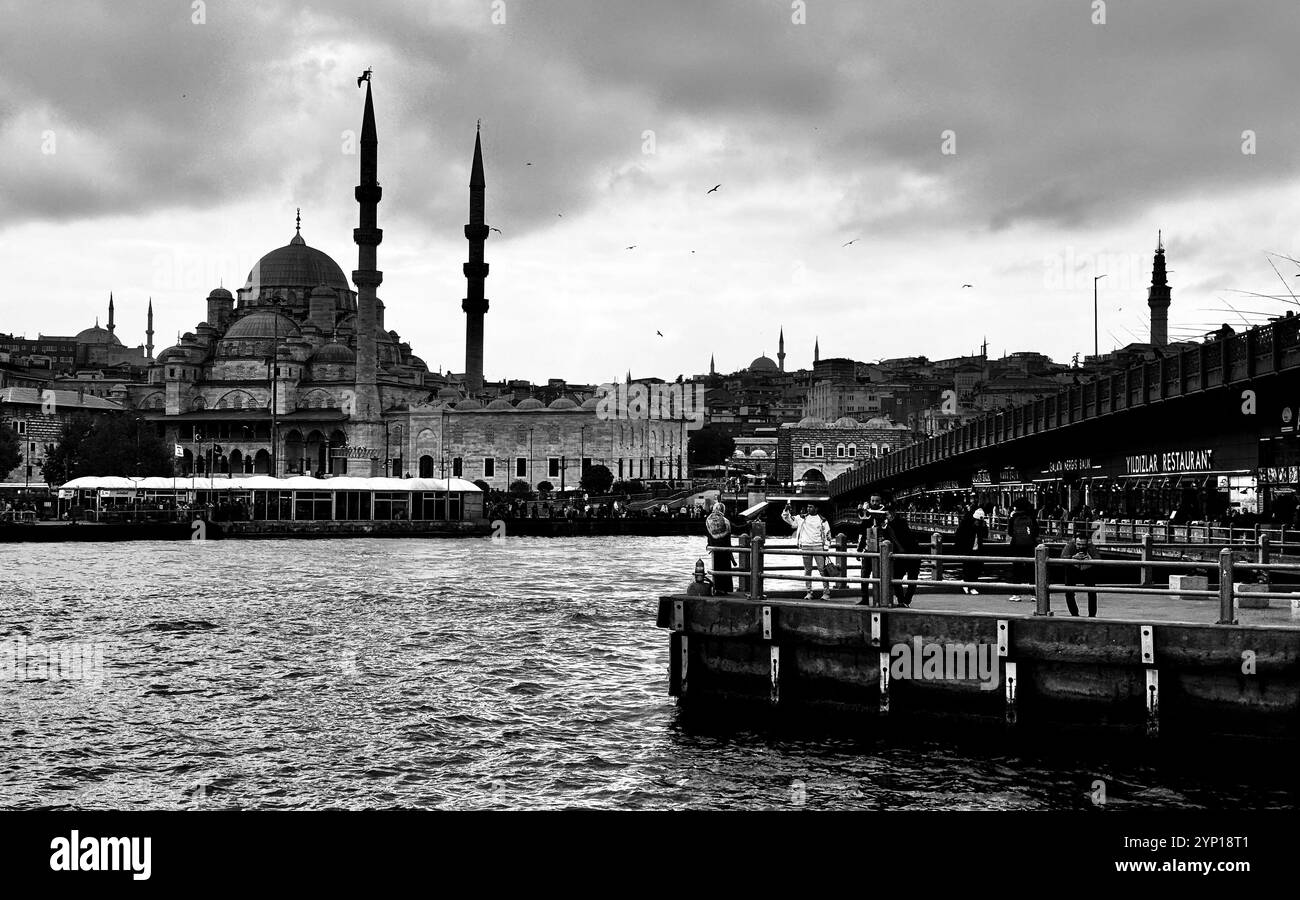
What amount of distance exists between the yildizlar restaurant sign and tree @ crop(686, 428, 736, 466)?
138 meters

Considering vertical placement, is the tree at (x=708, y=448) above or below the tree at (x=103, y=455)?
above

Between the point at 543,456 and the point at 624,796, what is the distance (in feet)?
402

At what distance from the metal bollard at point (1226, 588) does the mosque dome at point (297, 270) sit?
140309mm

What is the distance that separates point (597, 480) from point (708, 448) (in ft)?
180

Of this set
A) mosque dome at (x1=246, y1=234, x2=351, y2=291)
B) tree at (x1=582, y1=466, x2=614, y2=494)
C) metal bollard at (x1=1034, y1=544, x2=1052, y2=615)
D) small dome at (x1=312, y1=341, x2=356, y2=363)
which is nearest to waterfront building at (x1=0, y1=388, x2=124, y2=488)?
small dome at (x1=312, y1=341, x2=356, y2=363)

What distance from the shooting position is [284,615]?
94.2 feet

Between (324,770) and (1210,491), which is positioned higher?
(1210,491)

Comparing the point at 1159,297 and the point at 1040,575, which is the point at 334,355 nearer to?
the point at 1159,297

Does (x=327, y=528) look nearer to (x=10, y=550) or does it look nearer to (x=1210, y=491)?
(x=10, y=550)

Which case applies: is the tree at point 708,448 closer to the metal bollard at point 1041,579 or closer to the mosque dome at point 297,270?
the mosque dome at point 297,270

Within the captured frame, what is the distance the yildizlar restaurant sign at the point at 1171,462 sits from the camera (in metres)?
30.5

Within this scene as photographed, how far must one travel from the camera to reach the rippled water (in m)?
12.2

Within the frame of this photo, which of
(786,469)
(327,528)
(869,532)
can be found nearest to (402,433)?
(786,469)

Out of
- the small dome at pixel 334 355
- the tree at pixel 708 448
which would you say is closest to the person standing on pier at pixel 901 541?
the small dome at pixel 334 355
